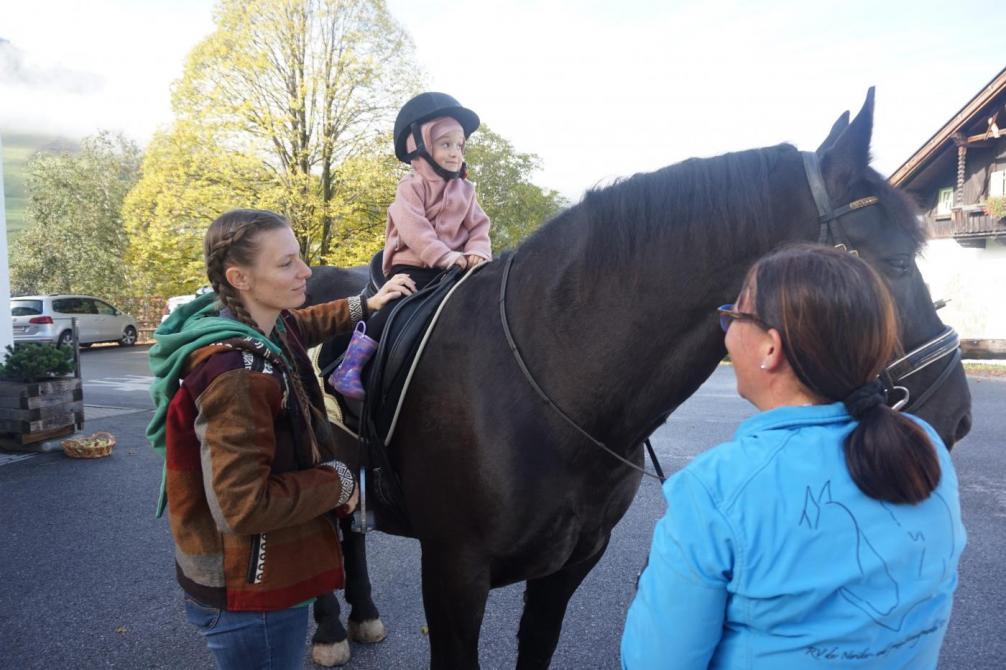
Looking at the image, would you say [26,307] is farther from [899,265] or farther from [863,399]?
[863,399]

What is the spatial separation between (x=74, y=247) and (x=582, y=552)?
3113 centimetres

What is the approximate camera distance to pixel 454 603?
1.98m

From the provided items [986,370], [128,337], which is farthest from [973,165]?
[128,337]

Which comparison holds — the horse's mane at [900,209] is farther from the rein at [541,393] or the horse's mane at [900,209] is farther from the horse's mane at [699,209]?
the rein at [541,393]

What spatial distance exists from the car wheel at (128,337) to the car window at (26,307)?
323 cm

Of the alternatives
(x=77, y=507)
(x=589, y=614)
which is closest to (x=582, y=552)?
(x=589, y=614)

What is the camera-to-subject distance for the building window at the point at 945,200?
19981 mm

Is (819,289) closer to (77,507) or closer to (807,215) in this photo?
(807,215)

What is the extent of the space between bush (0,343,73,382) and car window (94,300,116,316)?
49.8ft

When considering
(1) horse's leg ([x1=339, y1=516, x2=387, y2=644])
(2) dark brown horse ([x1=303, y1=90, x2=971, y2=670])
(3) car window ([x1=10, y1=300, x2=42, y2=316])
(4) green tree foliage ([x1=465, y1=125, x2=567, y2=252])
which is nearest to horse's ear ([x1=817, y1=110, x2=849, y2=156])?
(2) dark brown horse ([x1=303, y1=90, x2=971, y2=670])

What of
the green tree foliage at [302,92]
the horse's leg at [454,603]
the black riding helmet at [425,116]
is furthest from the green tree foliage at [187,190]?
the horse's leg at [454,603]

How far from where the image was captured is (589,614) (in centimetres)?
356

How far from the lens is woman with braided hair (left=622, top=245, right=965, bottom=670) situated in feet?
2.95

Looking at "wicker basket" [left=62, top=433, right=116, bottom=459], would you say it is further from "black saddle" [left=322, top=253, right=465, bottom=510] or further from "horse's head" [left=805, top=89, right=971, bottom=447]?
"horse's head" [left=805, top=89, right=971, bottom=447]
